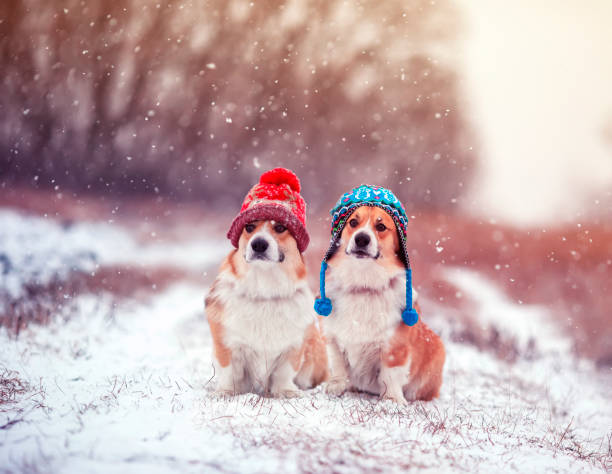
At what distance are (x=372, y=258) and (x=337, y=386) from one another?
4.00 feet

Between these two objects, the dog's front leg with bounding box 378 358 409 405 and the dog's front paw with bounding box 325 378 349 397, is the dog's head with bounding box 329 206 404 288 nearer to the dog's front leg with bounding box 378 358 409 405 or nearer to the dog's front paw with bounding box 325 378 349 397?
the dog's front leg with bounding box 378 358 409 405

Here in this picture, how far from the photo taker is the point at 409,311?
401 centimetres

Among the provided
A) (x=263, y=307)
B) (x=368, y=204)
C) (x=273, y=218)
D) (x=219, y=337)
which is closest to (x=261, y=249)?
(x=273, y=218)

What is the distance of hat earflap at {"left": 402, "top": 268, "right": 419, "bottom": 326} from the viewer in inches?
157

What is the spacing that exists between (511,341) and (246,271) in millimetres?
4129

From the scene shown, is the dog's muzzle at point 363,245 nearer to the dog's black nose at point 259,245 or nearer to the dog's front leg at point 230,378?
the dog's black nose at point 259,245

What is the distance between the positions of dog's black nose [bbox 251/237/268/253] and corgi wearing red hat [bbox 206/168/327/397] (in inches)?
3.5

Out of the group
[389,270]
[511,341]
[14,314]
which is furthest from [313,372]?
[14,314]

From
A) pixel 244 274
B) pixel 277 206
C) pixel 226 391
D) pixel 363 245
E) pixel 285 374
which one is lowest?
pixel 226 391

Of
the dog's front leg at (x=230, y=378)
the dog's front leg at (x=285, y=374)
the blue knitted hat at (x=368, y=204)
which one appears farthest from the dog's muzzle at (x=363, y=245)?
the dog's front leg at (x=230, y=378)

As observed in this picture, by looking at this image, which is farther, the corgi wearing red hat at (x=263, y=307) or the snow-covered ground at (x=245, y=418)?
the corgi wearing red hat at (x=263, y=307)

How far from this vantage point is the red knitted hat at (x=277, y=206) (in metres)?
Result: 3.92

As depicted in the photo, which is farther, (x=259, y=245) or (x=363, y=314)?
(x=363, y=314)

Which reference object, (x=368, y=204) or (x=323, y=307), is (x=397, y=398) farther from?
(x=368, y=204)
